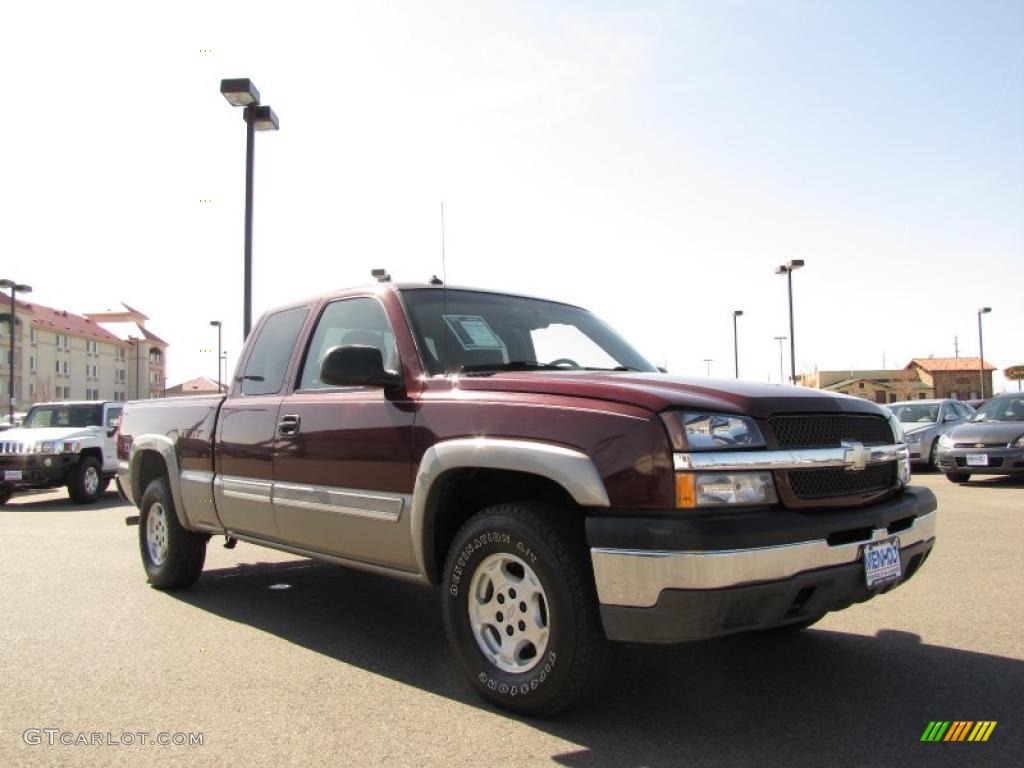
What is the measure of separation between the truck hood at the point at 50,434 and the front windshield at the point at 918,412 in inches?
618

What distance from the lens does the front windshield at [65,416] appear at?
14.7m

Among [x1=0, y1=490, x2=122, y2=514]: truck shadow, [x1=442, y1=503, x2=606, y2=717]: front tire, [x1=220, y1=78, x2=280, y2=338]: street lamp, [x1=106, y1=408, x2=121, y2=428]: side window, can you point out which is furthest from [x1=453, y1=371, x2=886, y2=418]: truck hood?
[x1=106, y1=408, x2=121, y2=428]: side window

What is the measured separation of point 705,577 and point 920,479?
14.2m

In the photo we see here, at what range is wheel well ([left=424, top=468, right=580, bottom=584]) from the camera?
3.50 meters

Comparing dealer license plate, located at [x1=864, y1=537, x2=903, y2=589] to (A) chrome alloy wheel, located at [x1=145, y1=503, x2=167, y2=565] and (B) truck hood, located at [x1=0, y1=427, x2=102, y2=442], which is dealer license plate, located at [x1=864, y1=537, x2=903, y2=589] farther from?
(B) truck hood, located at [x1=0, y1=427, x2=102, y2=442]

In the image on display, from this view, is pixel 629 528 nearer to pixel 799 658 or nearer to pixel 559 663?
pixel 559 663

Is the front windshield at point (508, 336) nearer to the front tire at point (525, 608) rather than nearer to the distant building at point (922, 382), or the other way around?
the front tire at point (525, 608)

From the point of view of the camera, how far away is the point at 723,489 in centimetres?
291

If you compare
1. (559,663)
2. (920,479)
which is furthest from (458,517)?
(920,479)

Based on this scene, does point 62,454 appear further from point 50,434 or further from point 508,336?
point 508,336

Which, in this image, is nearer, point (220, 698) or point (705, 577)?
point (705, 577)

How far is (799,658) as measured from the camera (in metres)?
4.08

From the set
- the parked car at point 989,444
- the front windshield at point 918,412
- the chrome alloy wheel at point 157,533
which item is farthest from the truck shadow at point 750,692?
the front windshield at point 918,412

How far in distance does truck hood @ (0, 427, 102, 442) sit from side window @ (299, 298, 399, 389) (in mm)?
11024
